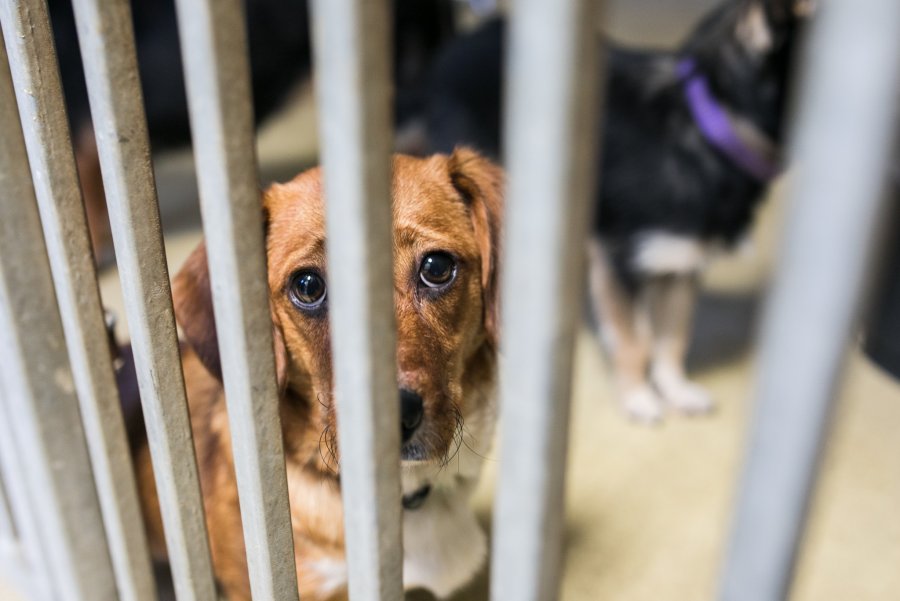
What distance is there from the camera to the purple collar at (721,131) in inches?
61.7

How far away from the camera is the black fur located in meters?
1.53

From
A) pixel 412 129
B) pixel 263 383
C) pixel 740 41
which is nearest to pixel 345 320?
pixel 263 383

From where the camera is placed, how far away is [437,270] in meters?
0.71

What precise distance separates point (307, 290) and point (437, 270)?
0.11m

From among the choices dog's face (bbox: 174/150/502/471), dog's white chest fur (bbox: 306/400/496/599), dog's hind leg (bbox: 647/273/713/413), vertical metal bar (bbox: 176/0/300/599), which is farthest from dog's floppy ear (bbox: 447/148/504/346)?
dog's hind leg (bbox: 647/273/713/413)

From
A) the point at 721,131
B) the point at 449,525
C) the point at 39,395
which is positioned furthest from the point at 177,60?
the point at 449,525

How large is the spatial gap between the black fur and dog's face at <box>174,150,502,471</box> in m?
0.89

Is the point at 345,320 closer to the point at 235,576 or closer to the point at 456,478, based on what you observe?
Result: the point at 456,478

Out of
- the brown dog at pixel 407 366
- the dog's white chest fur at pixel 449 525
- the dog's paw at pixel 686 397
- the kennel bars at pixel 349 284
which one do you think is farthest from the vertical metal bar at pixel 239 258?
the dog's paw at pixel 686 397

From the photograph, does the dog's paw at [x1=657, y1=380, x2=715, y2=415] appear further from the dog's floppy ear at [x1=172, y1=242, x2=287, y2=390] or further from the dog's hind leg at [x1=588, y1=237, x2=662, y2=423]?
the dog's floppy ear at [x1=172, y1=242, x2=287, y2=390]

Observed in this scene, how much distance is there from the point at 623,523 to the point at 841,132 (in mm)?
1153

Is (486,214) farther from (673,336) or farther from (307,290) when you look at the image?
(673,336)

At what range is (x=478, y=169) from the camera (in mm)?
768

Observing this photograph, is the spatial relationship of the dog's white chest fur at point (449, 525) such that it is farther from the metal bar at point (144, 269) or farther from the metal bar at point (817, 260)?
the metal bar at point (817, 260)
